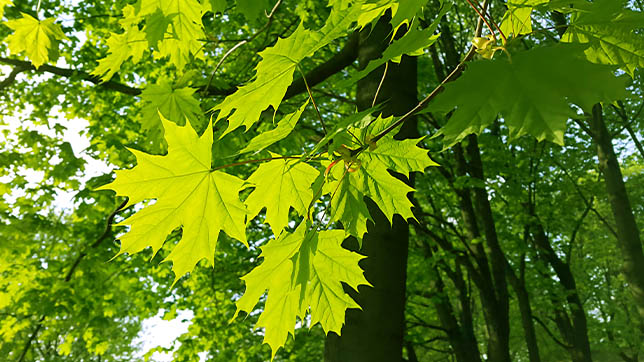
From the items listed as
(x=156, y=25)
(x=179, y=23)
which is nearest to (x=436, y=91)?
(x=156, y=25)

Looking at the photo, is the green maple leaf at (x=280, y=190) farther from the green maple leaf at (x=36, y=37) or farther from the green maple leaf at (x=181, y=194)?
the green maple leaf at (x=36, y=37)

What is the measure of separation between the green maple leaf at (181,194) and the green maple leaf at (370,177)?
290mm

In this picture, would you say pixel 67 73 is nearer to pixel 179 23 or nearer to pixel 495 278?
pixel 179 23

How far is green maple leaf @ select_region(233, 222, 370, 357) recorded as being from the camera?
1.29m

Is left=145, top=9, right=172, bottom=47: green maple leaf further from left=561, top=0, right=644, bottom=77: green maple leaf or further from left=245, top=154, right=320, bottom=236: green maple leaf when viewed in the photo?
left=561, top=0, right=644, bottom=77: green maple leaf

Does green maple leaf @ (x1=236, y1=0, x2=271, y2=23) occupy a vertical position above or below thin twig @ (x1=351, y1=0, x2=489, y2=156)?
above

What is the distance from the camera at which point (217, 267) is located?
8.89 meters

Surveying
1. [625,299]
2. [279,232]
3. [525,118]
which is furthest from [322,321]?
[625,299]

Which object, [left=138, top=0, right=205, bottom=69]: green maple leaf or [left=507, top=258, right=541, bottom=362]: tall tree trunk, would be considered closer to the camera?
[left=138, top=0, right=205, bottom=69]: green maple leaf

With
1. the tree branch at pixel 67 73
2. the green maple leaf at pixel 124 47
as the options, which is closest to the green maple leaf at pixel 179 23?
the green maple leaf at pixel 124 47

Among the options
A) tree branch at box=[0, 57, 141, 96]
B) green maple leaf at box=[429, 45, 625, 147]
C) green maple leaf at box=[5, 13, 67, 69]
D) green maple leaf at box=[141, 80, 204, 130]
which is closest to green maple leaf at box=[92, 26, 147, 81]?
green maple leaf at box=[141, 80, 204, 130]

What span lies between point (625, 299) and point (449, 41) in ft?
61.5

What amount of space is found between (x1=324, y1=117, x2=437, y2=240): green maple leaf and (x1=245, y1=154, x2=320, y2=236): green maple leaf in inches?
3.0

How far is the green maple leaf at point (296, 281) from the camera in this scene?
1.29 meters
